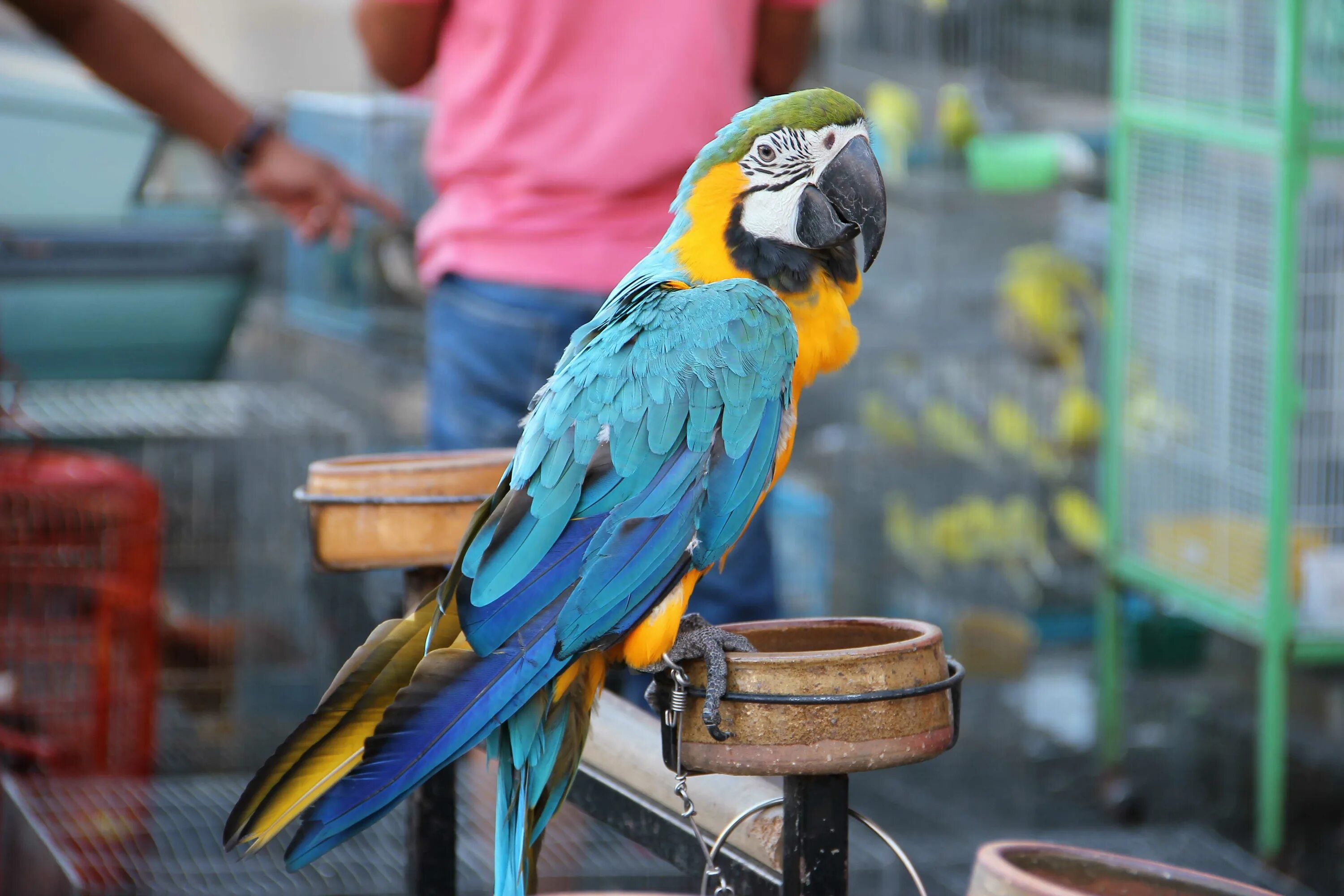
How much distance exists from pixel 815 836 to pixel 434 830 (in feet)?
1.53

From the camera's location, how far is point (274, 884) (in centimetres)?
168

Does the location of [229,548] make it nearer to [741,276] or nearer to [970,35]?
[970,35]

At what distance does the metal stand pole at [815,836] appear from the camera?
82 centimetres

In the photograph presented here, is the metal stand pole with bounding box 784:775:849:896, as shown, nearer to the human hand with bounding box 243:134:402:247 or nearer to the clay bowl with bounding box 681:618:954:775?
the clay bowl with bounding box 681:618:954:775

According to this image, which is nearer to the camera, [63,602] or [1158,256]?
[63,602]

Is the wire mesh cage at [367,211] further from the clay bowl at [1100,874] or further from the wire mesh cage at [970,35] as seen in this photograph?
the clay bowl at [1100,874]

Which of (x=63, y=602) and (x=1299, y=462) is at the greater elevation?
(x=1299, y=462)

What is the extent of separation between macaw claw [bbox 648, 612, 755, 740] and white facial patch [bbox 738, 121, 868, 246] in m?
0.29

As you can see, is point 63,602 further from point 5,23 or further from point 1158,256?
point 5,23

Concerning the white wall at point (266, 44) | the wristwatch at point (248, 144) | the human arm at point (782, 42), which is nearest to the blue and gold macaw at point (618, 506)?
the human arm at point (782, 42)

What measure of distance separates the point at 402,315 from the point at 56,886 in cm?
137

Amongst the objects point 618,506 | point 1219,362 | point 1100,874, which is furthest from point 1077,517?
point 1100,874

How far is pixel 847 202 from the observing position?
1.02m

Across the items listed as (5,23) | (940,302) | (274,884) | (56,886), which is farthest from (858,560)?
(5,23)
